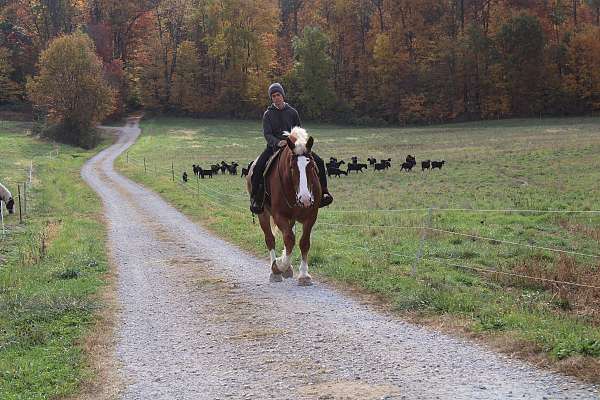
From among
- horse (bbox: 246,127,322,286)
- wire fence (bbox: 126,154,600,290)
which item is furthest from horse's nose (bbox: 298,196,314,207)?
wire fence (bbox: 126,154,600,290)

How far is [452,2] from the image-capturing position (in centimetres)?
8831

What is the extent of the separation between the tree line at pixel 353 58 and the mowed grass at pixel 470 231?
3570 cm

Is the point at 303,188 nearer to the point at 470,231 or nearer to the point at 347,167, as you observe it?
the point at 470,231

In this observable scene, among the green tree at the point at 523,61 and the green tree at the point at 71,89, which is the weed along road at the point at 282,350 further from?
the green tree at the point at 523,61

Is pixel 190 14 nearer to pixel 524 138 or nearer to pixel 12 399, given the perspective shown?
pixel 524 138

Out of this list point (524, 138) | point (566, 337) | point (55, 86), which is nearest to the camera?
point (566, 337)

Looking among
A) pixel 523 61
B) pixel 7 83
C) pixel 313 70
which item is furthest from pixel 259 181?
pixel 7 83

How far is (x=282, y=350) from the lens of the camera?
6984mm

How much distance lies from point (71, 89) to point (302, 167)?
60.6m

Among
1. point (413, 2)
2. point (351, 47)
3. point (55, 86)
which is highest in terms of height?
point (413, 2)

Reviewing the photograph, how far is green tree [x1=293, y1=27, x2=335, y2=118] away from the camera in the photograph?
282 ft

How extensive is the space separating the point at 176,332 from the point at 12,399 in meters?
2.49

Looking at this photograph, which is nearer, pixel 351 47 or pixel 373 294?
pixel 373 294

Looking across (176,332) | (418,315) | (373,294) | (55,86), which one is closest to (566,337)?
(418,315)
